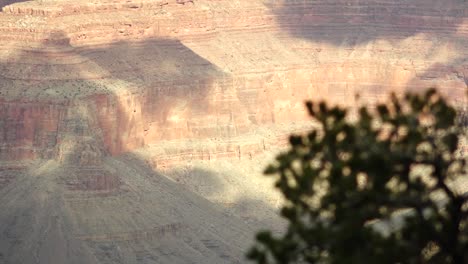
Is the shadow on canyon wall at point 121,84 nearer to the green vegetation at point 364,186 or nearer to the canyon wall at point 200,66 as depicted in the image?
the canyon wall at point 200,66

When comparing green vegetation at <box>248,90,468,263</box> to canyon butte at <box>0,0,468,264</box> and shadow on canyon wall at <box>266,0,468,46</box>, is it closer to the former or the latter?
canyon butte at <box>0,0,468,264</box>

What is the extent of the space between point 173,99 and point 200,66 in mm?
4765

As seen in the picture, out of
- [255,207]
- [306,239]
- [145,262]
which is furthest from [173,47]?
[306,239]

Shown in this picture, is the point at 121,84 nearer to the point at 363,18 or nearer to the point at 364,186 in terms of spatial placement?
the point at 363,18

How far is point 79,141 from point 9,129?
3.35 meters

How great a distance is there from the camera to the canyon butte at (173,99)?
230 ft

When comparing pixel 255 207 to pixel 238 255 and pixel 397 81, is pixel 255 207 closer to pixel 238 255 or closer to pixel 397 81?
A: pixel 238 255

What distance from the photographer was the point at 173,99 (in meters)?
85.6

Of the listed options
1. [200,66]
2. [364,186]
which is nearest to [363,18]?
[200,66]

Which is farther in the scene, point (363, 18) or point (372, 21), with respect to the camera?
point (363, 18)

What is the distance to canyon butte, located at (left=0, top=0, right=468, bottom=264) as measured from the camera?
230ft

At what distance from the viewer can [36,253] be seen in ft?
216

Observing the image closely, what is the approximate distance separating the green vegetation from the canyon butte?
40.1 meters

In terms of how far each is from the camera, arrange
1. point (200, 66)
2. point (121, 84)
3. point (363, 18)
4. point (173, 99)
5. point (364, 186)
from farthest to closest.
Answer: point (363, 18)
point (200, 66)
point (173, 99)
point (121, 84)
point (364, 186)
